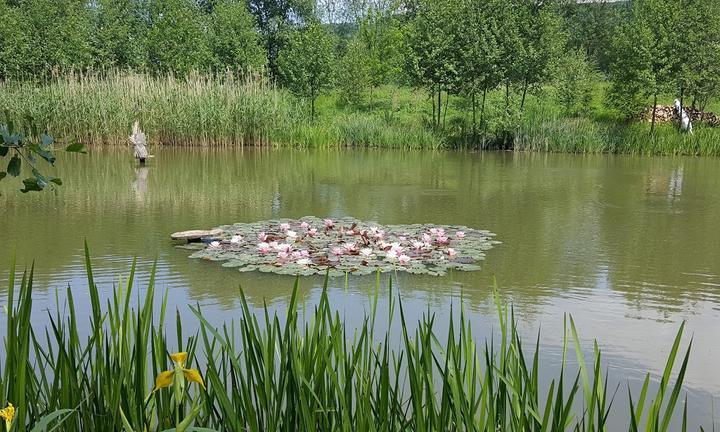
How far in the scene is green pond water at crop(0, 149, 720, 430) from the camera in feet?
13.7

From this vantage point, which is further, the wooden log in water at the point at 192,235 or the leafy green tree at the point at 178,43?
the leafy green tree at the point at 178,43

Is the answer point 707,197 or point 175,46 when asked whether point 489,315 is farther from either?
point 175,46

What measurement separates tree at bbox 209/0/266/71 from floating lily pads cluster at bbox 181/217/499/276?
776 inches

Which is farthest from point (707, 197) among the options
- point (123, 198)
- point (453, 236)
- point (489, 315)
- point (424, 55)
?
point (424, 55)

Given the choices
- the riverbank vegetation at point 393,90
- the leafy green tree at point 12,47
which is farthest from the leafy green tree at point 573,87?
the leafy green tree at point 12,47

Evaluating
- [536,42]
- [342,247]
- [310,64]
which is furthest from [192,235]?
[310,64]

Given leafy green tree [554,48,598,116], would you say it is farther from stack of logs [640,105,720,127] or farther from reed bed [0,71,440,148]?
reed bed [0,71,440,148]

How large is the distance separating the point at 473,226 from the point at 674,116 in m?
16.2

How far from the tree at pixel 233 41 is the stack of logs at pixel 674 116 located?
13.3 meters

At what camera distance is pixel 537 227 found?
7352mm

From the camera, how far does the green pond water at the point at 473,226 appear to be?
418cm

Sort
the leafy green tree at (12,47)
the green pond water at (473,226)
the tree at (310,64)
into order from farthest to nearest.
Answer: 1. the tree at (310,64)
2. the leafy green tree at (12,47)
3. the green pond water at (473,226)

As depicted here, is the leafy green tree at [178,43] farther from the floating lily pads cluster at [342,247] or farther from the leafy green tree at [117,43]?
the floating lily pads cluster at [342,247]

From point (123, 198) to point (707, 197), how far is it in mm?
8014
